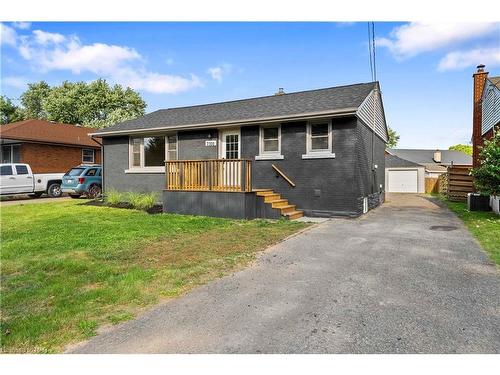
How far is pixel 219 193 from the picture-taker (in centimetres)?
1105

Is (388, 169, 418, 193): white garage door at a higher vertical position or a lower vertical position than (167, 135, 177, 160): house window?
lower

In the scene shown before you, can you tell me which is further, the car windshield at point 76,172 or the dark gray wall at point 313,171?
the car windshield at point 76,172

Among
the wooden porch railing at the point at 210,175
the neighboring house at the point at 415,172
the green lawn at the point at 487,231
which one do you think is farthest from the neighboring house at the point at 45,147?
the neighboring house at the point at 415,172

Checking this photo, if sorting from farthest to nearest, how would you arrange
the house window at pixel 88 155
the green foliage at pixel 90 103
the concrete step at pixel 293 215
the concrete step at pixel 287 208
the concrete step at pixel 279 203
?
the green foliage at pixel 90 103 → the house window at pixel 88 155 → the concrete step at pixel 279 203 → the concrete step at pixel 287 208 → the concrete step at pixel 293 215

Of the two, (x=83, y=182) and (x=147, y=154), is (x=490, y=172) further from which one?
(x=83, y=182)

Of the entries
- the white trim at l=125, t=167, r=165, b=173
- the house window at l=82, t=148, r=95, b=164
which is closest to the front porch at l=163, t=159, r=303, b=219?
the white trim at l=125, t=167, r=165, b=173

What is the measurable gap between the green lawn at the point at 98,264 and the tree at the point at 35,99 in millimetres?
45569

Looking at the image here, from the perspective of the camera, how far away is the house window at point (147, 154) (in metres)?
15.2

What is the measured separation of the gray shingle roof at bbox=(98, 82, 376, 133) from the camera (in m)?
11.6

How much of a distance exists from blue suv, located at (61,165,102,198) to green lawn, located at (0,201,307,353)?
6.50 meters

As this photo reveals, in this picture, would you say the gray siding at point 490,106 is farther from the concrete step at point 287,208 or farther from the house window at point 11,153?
the house window at point 11,153

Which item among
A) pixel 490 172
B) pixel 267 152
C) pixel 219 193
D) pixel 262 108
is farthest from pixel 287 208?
pixel 490 172

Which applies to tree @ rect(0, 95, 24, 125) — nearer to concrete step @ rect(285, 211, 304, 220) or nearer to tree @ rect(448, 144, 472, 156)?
concrete step @ rect(285, 211, 304, 220)

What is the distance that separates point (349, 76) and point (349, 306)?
42.5ft
